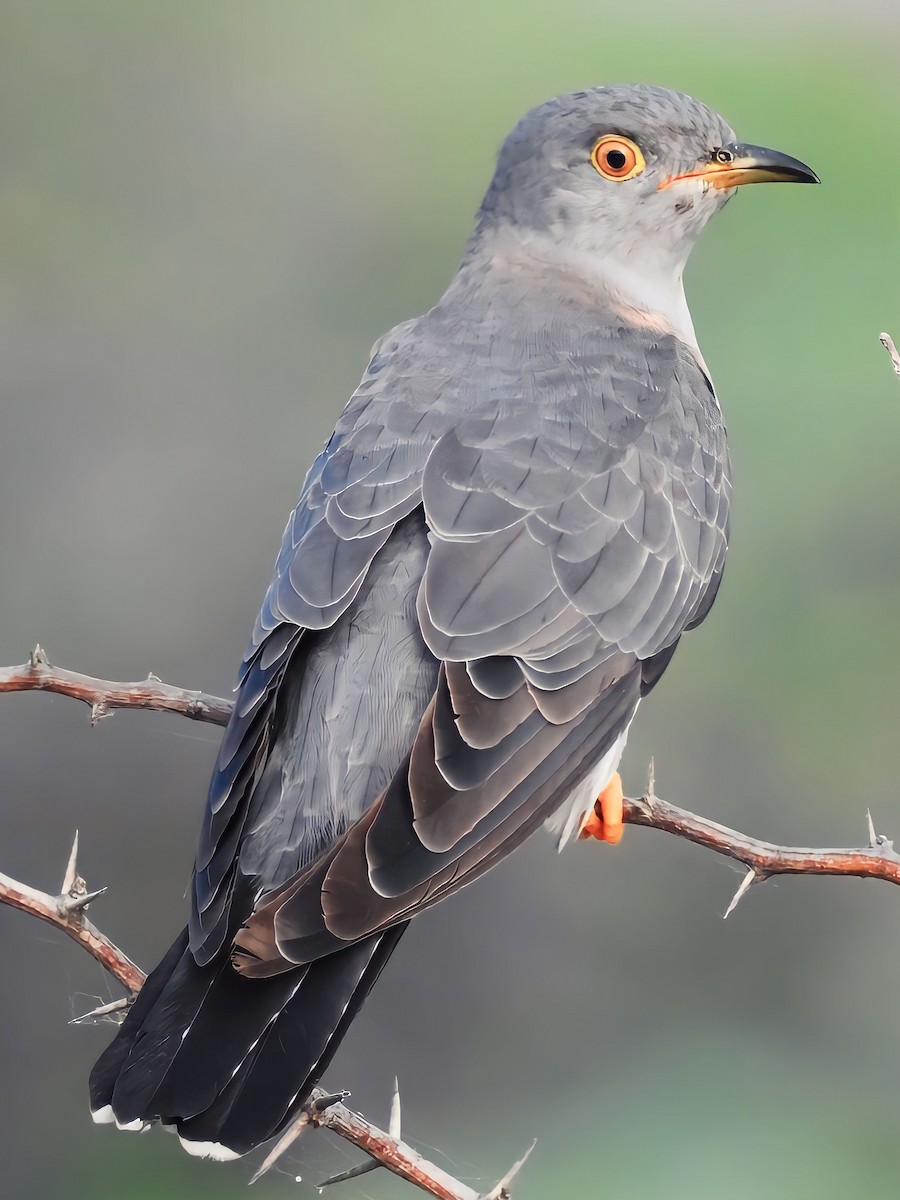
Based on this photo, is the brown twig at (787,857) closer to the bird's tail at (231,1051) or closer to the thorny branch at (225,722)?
the thorny branch at (225,722)

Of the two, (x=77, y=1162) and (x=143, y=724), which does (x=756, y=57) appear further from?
(x=77, y=1162)

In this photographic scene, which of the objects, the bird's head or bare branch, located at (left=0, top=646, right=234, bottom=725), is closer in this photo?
bare branch, located at (left=0, top=646, right=234, bottom=725)

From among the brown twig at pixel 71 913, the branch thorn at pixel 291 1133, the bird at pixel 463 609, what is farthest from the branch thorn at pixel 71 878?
the branch thorn at pixel 291 1133

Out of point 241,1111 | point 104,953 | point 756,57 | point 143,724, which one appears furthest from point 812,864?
point 756,57

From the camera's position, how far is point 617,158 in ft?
6.54

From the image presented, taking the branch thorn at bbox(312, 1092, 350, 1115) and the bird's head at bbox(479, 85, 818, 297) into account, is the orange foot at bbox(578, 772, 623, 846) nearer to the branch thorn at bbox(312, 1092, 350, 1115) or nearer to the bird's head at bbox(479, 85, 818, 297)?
the branch thorn at bbox(312, 1092, 350, 1115)

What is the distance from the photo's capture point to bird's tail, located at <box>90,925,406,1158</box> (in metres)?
1.32

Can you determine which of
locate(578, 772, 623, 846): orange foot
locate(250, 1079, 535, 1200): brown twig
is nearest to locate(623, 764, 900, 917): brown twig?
locate(578, 772, 623, 846): orange foot

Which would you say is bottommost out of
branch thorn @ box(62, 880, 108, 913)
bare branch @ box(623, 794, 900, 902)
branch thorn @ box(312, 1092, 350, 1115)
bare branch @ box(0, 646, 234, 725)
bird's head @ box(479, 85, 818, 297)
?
branch thorn @ box(312, 1092, 350, 1115)

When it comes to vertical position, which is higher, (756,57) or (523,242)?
(756,57)

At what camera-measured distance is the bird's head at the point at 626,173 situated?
196 cm

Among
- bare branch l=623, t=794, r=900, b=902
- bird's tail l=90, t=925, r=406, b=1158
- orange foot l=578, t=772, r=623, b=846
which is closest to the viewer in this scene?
bird's tail l=90, t=925, r=406, b=1158

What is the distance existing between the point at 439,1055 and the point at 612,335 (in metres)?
1.47

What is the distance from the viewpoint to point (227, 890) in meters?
1.46
